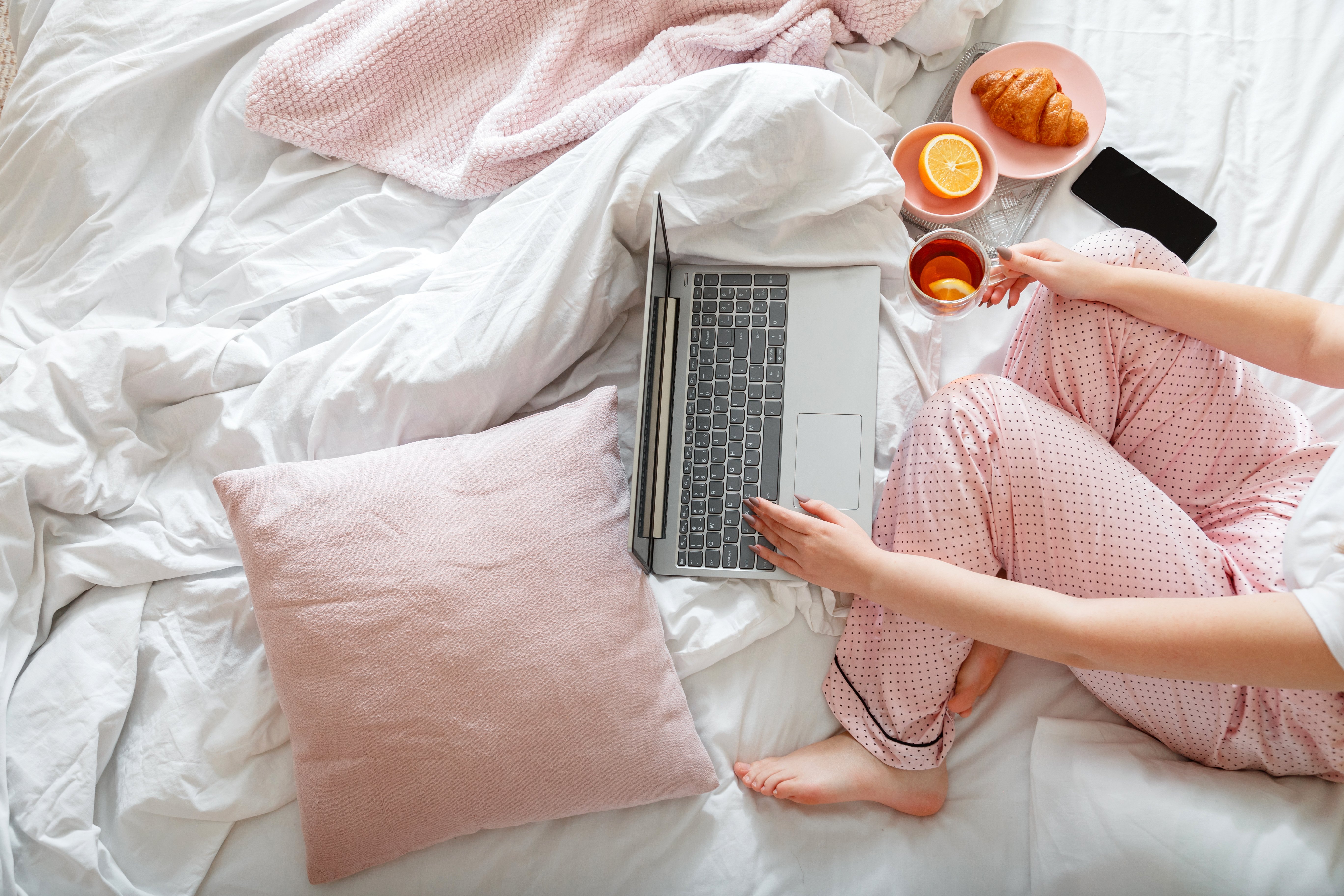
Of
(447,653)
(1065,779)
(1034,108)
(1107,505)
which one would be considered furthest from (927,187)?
(447,653)

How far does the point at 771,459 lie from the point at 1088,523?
36 cm

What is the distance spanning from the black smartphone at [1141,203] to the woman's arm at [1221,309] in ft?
0.71

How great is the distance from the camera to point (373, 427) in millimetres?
1021

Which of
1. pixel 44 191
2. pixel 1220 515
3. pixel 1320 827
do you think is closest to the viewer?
pixel 1320 827

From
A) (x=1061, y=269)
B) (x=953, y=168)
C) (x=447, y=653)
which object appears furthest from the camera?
(x=953, y=168)

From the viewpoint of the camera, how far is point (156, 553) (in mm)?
959

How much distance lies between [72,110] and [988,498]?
4.19ft

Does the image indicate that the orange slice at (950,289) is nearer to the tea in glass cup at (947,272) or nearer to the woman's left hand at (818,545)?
the tea in glass cup at (947,272)

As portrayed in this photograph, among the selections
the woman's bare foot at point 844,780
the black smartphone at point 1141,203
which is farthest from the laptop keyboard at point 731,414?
the black smartphone at point 1141,203

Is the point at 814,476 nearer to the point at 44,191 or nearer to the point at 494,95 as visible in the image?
the point at 494,95

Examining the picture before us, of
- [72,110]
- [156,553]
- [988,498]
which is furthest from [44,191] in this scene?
[988,498]

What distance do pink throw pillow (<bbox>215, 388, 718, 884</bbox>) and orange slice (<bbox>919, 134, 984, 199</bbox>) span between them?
0.68 meters

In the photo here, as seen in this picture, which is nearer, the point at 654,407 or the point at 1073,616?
the point at 1073,616

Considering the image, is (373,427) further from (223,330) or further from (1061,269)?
(1061,269)
